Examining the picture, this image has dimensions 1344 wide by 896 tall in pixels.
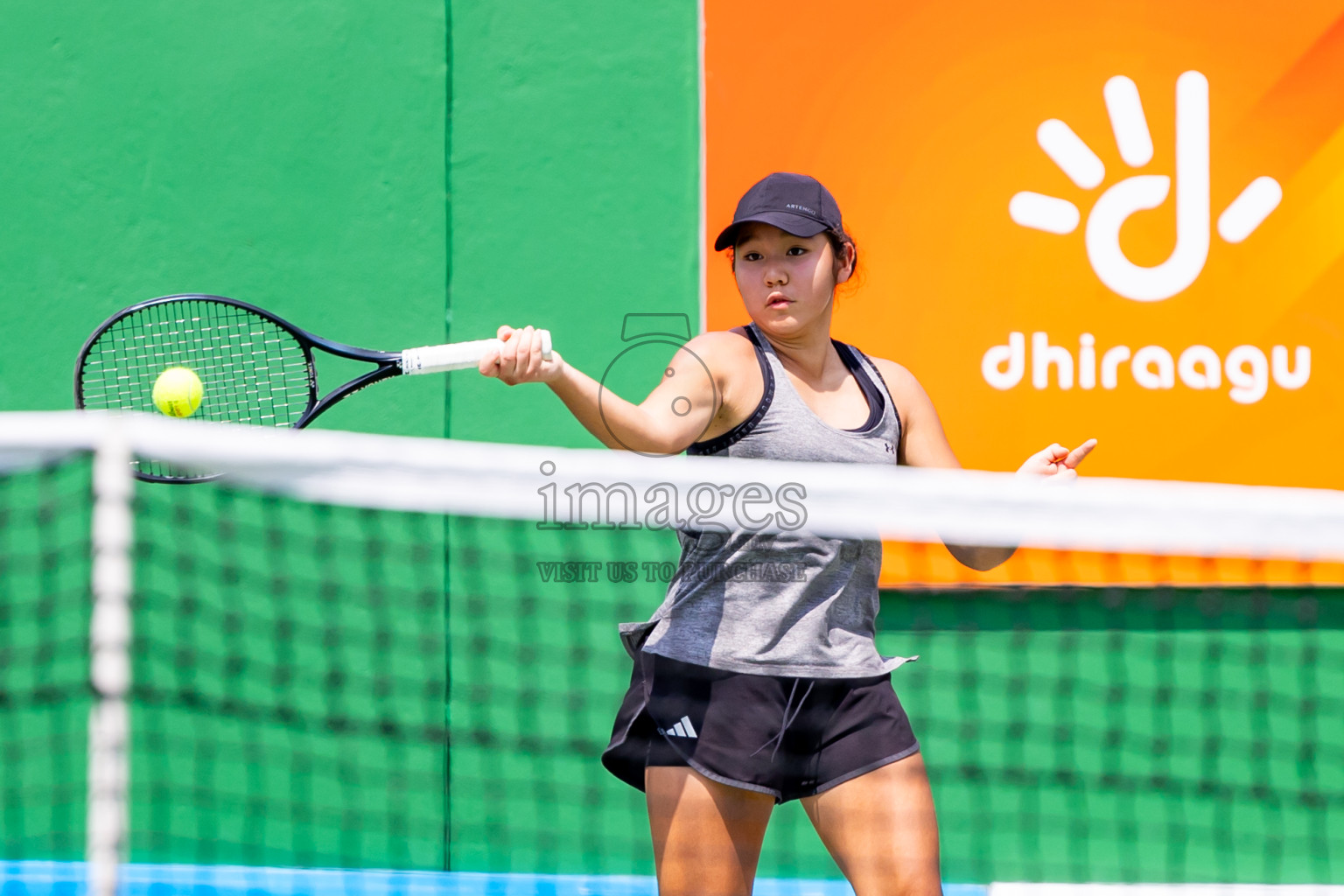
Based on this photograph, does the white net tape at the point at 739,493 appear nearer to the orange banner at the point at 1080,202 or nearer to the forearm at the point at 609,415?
the forearm at the point at 609,415

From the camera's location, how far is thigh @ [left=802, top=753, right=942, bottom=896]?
2.02 m

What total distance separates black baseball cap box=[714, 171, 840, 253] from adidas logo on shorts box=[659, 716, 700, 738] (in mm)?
801

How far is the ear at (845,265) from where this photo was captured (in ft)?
7.60

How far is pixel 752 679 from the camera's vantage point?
80.4 inches

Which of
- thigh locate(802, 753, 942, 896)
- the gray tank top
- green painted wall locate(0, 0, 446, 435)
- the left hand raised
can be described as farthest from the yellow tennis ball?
the left hand raised

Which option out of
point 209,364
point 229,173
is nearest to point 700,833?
point 209,364

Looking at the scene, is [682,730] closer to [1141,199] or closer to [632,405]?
[632,405]

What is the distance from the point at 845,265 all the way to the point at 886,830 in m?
0.99

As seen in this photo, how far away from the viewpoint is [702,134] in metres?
3.87

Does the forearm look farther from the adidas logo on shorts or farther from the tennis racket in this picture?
the tennis racket

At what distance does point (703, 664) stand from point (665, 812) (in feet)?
0.79

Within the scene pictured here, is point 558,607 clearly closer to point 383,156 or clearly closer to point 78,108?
point 383,156

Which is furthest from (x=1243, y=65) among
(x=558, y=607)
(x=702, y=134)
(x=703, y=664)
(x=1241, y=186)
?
(x=703, y=664)

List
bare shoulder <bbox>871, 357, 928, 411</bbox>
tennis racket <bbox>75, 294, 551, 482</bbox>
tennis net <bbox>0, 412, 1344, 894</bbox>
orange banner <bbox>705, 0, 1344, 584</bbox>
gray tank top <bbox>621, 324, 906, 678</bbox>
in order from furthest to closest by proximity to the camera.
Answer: orange banner <bbox>705, 0, 1344, 584</bbox> < tennis net <bbox>0, 412, 1344, 894</bbox> < tennis racket <bbox>75, 294, 551, 482</bbox> < bare shoulder <bbox>871, 357, 928, 411</bbox> < gray tank top <bbox>621, 324, 906, 678</bbox>
